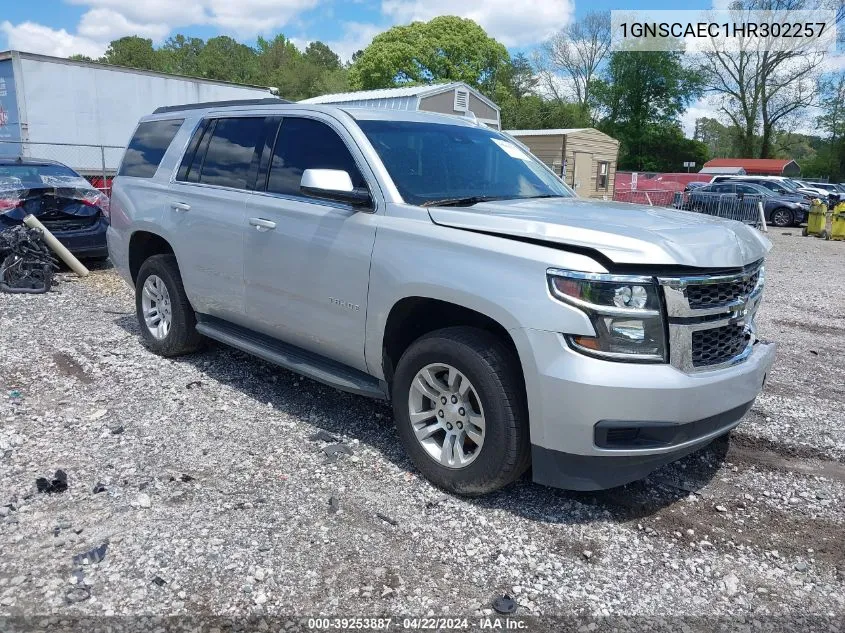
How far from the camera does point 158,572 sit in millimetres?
2979

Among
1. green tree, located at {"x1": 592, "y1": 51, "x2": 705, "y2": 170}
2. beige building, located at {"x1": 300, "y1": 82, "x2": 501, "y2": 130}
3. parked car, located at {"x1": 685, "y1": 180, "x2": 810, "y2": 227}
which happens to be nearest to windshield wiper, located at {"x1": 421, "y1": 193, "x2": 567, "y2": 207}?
beige building, located at {"x1": 300, "y1": 82, "x2": 501, "y2": 130}

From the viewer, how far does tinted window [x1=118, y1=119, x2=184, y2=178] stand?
226 inches

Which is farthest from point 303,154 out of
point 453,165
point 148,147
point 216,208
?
point 148,147

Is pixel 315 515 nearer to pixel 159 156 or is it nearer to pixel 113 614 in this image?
pixel 113 614

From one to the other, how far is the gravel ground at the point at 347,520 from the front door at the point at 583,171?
87.7ft

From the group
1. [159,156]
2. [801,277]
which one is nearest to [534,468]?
[159,156]

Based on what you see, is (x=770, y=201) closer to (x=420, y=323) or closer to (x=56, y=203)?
(x=56, y=203)

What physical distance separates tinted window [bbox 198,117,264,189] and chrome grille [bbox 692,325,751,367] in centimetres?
307

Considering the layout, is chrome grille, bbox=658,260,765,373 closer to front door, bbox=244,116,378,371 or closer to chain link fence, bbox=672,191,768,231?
front door, bbox=244,116,378,371

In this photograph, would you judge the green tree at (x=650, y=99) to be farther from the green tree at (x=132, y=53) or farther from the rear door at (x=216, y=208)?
the rear door at (x=216, y=208)

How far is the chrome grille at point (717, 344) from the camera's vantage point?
3203 mm

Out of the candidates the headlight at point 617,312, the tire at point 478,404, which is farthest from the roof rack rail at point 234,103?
the headlight at point 617,312

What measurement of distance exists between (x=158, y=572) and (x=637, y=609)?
2.01 meters

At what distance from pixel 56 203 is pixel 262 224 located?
22.1 feet
